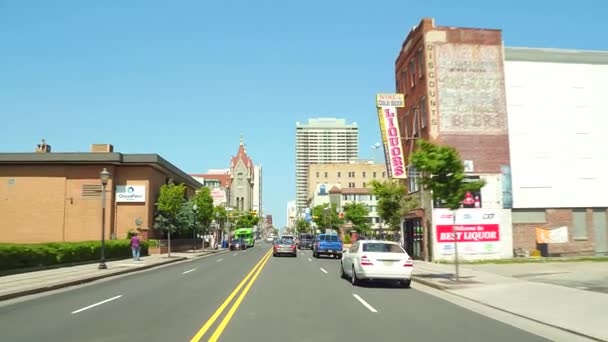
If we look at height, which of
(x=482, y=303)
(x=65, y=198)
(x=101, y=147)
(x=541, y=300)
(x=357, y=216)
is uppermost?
(x=101, y=147)

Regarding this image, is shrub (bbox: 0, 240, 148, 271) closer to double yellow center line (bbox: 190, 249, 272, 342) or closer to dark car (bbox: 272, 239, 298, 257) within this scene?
double yellow center line (bbox: 190, 249, 272, 342)

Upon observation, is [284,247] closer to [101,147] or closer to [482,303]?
[101,147]

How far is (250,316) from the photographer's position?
1071cm

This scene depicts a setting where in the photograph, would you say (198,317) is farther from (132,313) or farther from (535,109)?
(535,109)

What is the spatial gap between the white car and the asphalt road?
1.77ft

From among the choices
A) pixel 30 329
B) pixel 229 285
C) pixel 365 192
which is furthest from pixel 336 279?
pixel 365 192

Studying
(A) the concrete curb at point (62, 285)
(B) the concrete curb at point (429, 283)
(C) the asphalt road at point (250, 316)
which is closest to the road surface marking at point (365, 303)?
(C) the asphalt road at point (250, 316)

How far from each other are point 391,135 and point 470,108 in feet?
18.1

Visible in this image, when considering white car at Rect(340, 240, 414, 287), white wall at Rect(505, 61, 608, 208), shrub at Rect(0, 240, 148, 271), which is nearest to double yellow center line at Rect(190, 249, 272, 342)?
white car at Rect(340, 240, 414, 287)

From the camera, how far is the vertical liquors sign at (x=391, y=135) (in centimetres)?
3562

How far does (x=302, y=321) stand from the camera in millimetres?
10203

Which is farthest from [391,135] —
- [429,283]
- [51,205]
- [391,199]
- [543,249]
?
[51,205]

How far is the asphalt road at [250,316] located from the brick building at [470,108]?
18427 mm

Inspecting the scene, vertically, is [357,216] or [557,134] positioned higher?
[557,134]
